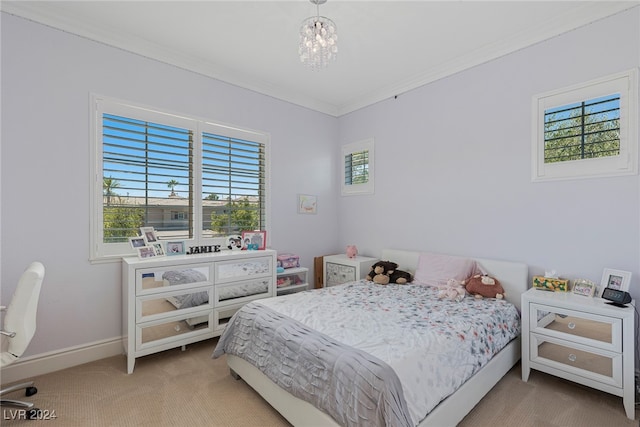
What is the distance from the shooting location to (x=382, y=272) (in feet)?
10.9

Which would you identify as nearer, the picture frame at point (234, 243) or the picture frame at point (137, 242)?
the picture frame at point (137, 242)

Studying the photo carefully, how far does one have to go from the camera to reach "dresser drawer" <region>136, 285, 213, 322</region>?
2.47 m

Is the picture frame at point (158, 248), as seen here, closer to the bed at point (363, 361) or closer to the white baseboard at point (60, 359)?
the white baseboard at point (60, 359)

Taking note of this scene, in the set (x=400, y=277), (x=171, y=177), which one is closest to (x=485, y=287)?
(x=400, y=277)

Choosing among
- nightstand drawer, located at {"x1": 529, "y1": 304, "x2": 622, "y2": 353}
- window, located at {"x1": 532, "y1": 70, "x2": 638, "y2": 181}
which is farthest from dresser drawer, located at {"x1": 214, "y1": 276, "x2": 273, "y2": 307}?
window, located at {"x1": 532, "y1": 70, "x2": 638, "y2": 181}

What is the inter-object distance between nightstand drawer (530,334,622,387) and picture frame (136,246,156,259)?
3.27 meters

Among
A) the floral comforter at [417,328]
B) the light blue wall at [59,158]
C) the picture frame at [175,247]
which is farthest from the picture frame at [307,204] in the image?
the light blue wall at [59,158]

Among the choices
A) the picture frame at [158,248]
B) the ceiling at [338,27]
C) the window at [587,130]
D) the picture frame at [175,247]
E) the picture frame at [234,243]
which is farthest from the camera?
the picture frame at [234,243]

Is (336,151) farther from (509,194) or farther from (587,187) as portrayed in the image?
(587,187)

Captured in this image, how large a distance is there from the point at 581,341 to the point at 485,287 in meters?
0.74

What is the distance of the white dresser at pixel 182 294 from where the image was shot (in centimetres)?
244

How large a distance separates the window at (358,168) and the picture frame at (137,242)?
106 inches

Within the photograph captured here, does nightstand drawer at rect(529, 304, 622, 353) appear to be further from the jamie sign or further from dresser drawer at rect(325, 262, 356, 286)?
the jamie sign

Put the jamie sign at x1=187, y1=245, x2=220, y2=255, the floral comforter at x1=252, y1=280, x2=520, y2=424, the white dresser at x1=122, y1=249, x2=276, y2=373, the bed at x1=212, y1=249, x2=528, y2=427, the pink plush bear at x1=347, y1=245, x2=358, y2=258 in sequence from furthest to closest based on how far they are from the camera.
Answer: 1. the pink plush bear at x1=347, y1=245, x2=358, y2=258
2. the jamie sign at x1=187, y1=245, x2=220, y2=255
3. the white dresser at x1=122, y1=249, x2=276, y2=373
4. the floral comforter at x1=252, y1=280, x2=520, y2=424
5. the bed at x1=212, y1=249, x2=528, y2=427
